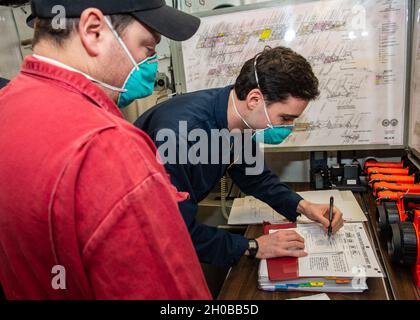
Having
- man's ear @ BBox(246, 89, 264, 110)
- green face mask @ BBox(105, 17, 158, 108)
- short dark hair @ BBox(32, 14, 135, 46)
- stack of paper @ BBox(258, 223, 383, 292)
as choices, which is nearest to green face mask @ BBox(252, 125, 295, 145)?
man's ear @ BBox(246, 89, 264, 110)

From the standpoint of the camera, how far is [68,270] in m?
0.39

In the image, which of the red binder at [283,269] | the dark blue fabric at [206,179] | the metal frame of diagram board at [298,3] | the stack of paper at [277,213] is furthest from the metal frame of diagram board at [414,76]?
the red binder at [283,269]

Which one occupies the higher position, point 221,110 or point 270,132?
point 221,110

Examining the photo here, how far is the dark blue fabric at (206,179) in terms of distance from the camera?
3.26 ft

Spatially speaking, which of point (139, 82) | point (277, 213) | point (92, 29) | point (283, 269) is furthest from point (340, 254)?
point (92, 29)

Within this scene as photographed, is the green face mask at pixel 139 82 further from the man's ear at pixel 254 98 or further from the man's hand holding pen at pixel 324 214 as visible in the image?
the man's hand holding pen at pixel 324 214

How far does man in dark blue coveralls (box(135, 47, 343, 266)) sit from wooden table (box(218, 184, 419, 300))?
0.16 ft

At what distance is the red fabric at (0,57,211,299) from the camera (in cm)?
35

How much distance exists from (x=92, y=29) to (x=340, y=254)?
36.7 inches

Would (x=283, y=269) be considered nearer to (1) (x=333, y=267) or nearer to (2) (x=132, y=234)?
(1) (x=333, y=267)

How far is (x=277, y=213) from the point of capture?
4.52 ft

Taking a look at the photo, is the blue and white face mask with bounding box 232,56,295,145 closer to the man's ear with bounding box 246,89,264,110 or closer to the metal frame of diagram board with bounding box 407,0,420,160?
the man's ear with bounding box 246,89,264,110

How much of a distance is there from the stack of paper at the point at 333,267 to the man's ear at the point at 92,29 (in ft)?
2.56

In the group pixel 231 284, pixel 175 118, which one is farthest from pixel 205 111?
pixel 231 284
